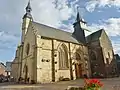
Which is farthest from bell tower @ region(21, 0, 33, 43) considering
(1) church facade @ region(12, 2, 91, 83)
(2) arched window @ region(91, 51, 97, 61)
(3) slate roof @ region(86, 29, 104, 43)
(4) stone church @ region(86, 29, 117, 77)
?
(2) arched window @ region(91, 51, 97, 61)

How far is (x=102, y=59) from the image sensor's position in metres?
30.3

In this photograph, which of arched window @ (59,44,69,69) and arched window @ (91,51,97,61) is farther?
arched window @ (91,51,97,61)

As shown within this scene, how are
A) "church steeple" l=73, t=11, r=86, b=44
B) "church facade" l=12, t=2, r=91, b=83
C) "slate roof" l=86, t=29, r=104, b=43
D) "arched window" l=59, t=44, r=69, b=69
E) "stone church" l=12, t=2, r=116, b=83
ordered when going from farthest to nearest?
1. "church steeple" l=73, t=11, r=86, b=44
2. "slate roof" l=86, t=29, r=104, b=43
3. "arched window" l=59, t=44, r=69, b=69
4. "stone church" l=12, t=2, r=116, b=83
5. "church facade" l=12, t=2, r=91, b=83

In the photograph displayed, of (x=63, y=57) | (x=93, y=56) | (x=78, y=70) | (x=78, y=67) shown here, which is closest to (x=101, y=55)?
(x=93, y=56)

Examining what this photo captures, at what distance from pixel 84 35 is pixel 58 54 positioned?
483 inches

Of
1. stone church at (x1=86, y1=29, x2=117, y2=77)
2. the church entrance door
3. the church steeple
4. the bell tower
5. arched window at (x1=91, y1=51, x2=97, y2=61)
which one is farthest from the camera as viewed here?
the church steeple

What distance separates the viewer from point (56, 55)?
80.3ft

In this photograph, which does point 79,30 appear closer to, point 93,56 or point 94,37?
point 94,37

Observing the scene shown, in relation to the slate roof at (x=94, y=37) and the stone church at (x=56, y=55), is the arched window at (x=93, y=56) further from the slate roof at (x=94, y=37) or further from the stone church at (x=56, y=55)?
the slate roof at (x=94, y=37)

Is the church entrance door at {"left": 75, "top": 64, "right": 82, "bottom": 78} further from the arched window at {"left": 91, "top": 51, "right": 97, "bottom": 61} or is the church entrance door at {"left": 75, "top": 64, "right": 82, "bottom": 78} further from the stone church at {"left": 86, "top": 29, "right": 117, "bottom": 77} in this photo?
the arched window at {"left": 91, "top": 51, "right": 97, "bottom": 61}

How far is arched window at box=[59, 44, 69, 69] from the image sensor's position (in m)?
25.9

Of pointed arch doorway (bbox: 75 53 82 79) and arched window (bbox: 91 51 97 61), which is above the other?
arched window (bbox: 91 51 97 61)

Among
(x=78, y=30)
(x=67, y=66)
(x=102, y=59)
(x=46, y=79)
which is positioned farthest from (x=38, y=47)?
(x=78, y=30)

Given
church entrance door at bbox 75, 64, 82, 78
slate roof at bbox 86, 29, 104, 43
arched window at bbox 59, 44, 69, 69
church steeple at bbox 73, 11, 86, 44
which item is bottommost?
church entrance door at bbox 75, 64, 82, 78
